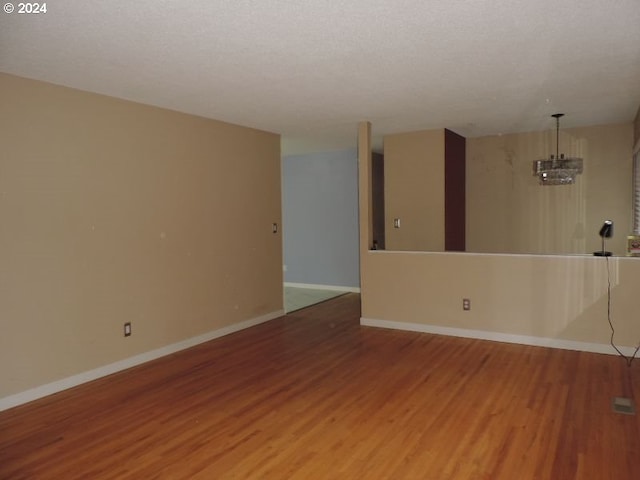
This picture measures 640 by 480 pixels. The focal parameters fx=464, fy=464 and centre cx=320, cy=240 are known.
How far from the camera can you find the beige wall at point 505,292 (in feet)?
14.1

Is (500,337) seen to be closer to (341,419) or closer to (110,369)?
(341,419)

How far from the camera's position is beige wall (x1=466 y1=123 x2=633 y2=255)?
5.75 metres

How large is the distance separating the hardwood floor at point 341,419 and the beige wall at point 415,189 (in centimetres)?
195

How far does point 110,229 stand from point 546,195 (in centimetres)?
535

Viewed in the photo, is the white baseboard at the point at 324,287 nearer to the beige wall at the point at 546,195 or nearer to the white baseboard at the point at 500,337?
the beige wall at the point at 546,195

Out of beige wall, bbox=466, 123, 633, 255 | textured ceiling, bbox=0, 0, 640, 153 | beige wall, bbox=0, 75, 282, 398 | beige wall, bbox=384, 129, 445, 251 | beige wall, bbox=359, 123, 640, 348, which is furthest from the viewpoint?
beige wall, bbox=384, 129, 445, 251

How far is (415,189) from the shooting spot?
6.09m

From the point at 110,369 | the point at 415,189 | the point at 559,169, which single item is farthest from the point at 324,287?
the point at 110,369

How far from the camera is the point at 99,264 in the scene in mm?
3891

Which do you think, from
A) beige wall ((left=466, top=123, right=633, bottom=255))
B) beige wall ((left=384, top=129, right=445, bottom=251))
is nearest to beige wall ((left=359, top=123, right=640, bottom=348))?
beige wall ((left=384, top=129, right=445, bottom=251))

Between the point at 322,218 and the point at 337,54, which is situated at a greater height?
the point at 337,54

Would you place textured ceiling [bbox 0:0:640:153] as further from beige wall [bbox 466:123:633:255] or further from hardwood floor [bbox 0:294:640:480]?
hardwood floor [bbox 0:294:640:480]

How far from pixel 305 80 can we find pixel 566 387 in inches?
120

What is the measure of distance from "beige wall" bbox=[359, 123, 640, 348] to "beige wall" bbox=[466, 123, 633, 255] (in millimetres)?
1828
